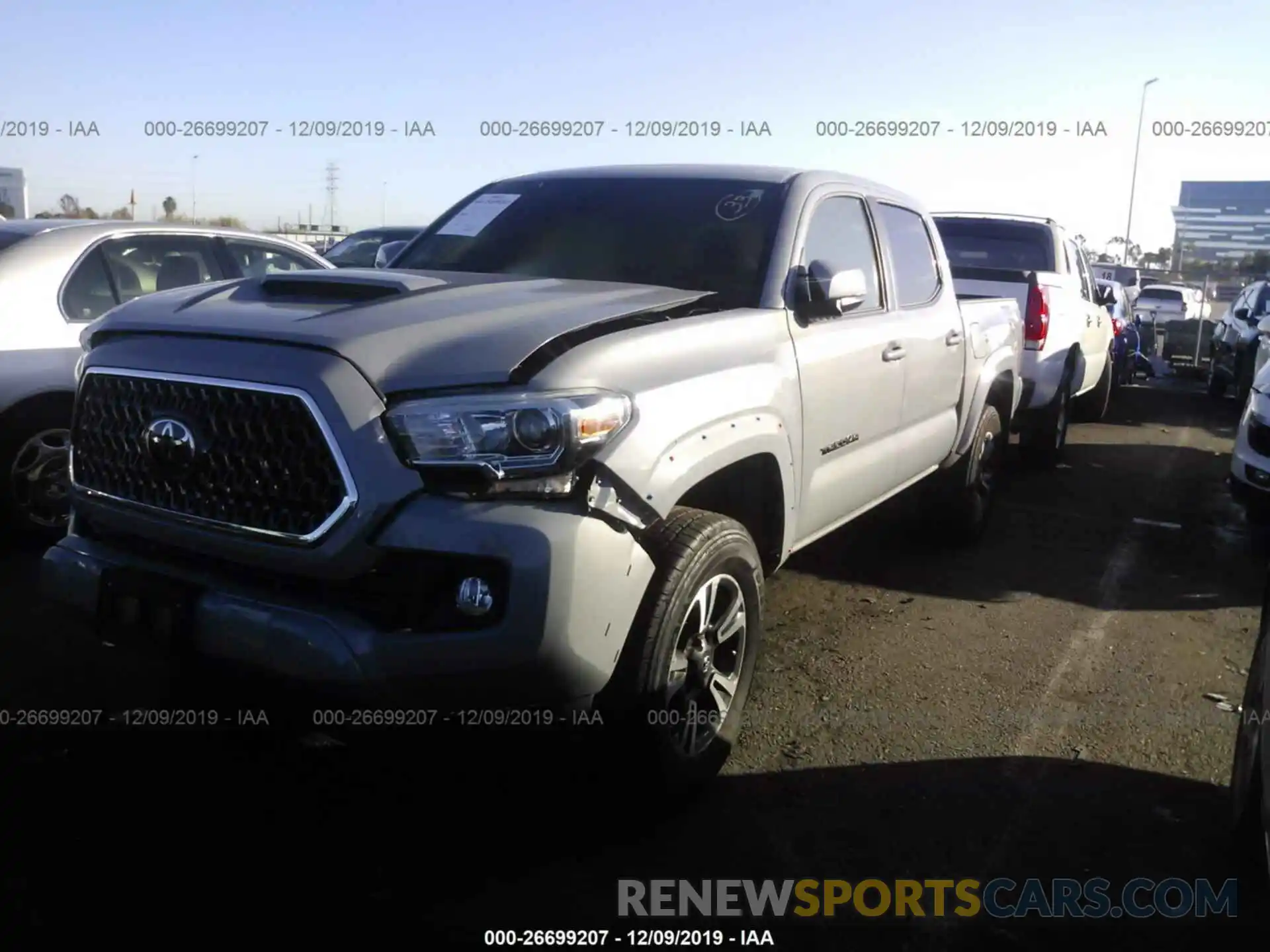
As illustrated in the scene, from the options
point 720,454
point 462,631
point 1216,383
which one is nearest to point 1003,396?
point 720,454

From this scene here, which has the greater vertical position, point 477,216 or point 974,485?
point 477,216

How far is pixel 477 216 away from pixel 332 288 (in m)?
1.54

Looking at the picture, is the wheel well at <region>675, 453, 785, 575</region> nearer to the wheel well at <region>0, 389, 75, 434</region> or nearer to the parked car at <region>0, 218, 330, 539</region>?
the parked car at <region>0, 218, 330, 539</region>

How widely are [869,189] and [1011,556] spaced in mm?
2462

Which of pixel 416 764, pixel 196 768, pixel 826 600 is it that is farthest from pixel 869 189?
pixel 196 768

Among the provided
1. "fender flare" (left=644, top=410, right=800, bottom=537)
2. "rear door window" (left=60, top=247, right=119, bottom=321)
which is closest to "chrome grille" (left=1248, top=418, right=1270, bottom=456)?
"fender flare" (left=644, top=410, right=800, bottom=537)

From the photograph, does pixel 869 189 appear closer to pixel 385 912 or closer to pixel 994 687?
pixel 994 687

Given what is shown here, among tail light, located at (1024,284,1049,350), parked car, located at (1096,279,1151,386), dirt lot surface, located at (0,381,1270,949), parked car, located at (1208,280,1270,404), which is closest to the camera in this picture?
dirt lot surface, located at (0,381,1270,949)

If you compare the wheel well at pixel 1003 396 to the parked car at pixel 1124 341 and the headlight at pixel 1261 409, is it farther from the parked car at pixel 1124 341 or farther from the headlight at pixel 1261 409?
the parked car at pixel 1124 341

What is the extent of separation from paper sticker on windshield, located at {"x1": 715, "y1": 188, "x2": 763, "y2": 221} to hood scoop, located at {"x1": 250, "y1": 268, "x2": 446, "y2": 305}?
1.28 m

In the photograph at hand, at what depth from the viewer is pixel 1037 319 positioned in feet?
28.6

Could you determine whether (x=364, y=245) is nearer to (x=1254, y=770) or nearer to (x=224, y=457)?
(x=224, y=457)

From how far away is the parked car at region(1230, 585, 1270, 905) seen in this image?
2.82 metres

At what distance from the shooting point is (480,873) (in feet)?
10.2
